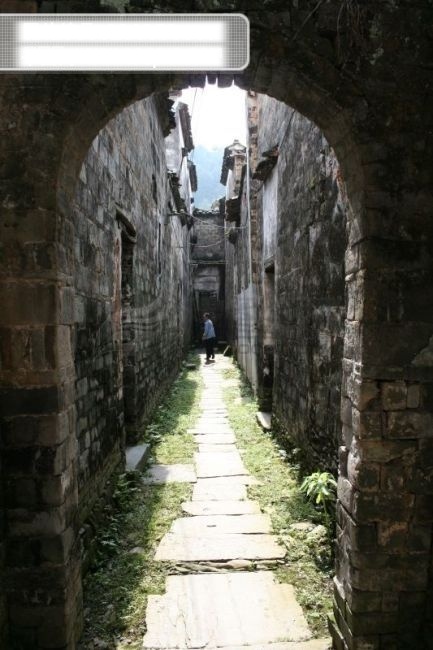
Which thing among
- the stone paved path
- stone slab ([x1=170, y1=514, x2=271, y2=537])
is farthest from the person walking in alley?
stone slab ([x1=170, y1=514, x2=271, y2=537])

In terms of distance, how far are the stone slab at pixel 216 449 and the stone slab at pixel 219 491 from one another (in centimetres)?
106

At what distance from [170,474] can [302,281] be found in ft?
8.95

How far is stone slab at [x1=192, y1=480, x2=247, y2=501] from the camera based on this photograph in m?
4.54

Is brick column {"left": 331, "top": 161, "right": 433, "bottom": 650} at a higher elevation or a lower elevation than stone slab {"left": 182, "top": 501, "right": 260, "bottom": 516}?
higher

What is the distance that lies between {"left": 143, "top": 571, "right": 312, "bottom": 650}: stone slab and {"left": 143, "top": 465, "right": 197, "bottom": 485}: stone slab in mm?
1745

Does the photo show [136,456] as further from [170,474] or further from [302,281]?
[302,281]

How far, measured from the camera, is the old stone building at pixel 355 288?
7.37 feet

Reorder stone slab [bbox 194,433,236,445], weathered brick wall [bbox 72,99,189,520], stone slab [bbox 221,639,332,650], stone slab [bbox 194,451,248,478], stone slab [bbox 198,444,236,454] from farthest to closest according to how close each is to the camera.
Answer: stone slab [bbox 194,433,236,445]
stone slab [bbox 198,444,236,454]
stone slab [bbox 194,451,248,478]
weathered brick wall [bbox 72,99,189,520]
stone slab [bbox 221,639,332,650]

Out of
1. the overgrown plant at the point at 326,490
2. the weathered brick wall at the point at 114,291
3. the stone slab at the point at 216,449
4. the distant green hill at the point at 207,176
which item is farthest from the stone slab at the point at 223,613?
the distant green hill at the point at 207,176

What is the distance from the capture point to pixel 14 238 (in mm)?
2262

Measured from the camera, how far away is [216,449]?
6.12 meters

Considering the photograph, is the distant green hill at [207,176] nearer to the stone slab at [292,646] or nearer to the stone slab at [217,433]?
the stone slab at [217,433]

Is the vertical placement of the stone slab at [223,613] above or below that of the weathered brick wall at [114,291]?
below
